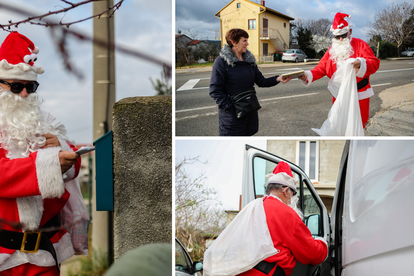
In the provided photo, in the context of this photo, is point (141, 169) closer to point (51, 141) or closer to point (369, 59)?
point (51, 141)

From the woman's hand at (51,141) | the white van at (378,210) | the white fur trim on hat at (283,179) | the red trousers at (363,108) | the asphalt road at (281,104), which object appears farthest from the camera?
the asphalt road at (281,104)

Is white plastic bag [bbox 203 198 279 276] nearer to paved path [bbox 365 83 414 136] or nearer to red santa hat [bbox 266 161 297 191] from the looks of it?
red santa hat [bbox 266 161 297 191]

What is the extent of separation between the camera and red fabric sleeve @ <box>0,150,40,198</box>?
6.31ft

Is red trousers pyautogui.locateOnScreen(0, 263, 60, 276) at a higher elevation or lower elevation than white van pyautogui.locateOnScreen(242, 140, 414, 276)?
lower

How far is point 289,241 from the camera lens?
7.80 ft

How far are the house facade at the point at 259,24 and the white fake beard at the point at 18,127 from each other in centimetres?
255

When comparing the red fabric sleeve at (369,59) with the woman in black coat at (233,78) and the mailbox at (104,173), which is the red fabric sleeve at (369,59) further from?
the mailbox at (104,173)

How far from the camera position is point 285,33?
4.91m

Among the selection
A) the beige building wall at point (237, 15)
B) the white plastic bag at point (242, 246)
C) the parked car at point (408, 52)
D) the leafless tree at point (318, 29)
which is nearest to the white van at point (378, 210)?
the white plastic bag at point (242, 246)

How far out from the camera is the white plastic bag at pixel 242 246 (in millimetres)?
2383

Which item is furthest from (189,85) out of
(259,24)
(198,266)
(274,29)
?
(198,266)

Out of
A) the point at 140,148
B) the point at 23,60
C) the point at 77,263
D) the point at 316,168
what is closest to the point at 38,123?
the point at 23,60

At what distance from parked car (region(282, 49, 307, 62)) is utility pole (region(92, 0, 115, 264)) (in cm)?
331

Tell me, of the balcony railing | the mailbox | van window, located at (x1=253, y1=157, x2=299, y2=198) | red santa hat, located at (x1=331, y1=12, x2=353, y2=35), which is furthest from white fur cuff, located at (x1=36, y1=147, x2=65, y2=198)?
the balcony railing
